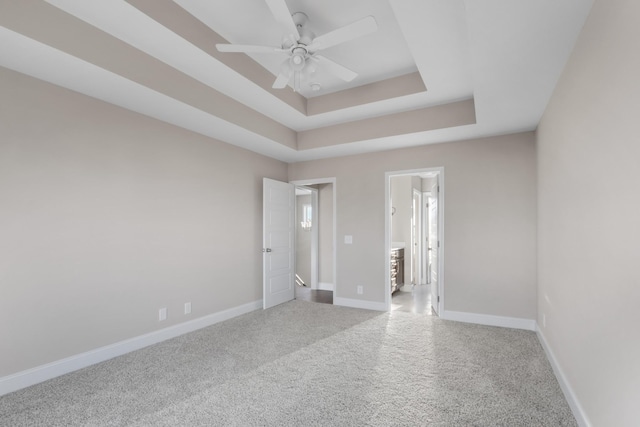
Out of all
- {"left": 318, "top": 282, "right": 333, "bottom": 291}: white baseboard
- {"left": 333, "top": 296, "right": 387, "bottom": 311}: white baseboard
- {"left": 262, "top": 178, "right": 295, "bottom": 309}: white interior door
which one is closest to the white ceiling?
{"left": 262, "top": 178, "right": 295, "bottom": 309}: white interior door

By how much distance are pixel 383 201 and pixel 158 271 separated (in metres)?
3.20

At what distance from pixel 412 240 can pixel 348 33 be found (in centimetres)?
502

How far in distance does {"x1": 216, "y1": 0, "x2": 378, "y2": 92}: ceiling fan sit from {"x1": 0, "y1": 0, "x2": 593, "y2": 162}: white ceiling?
215mm

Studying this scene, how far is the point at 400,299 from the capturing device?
5406 millimetres

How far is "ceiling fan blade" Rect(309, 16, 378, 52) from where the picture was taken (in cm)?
193

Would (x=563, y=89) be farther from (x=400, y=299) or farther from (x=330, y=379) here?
(x=400, y=299)

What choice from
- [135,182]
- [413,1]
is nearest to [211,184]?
[135,182]

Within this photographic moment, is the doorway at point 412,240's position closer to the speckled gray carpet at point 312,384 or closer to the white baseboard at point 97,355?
the speckled gray carpet at point 312,384

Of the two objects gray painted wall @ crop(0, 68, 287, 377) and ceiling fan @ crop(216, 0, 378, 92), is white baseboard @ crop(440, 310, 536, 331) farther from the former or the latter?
ceiling fan @ crop(216, 0, 378, 92)

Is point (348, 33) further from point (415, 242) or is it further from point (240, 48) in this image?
point (415, 242)

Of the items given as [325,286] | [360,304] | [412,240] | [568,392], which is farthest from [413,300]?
[568,392]

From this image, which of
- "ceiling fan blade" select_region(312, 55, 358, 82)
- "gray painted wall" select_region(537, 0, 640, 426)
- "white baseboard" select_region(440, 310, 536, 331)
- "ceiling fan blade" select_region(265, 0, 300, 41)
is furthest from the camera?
"white baseboard" select_region(440, 310, 536, 331)

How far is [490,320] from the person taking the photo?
388cm

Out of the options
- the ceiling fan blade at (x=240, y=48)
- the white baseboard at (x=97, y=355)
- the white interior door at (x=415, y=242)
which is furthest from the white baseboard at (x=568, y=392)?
the white baseboard at (x=97, y=355)
